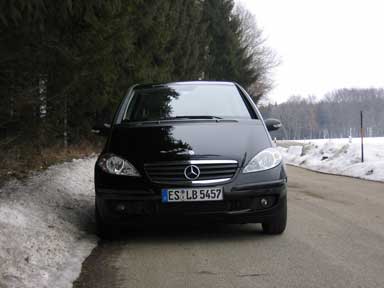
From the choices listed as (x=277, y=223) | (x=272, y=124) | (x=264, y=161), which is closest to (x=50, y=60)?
(x=272, y=124)

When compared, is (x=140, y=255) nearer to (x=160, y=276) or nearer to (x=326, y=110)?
(x=160, y=276)

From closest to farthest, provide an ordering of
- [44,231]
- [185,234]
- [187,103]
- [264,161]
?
[44,231] → [264,161] → [185,234] → [187,103]

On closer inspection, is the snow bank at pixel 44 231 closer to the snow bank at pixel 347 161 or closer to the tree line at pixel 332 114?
the snow bank at pixel 347 161

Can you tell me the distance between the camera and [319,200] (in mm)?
8688

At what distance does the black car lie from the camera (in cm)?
510

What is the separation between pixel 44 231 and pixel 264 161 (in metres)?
2.23

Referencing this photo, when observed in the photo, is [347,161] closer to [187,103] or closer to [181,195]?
[187,103]

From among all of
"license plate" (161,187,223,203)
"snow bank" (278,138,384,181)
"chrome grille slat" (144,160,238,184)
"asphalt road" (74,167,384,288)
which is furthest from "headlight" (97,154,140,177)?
"snow bank" (278,138,384,181)

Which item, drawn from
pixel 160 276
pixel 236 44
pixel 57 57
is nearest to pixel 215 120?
pixel 160 276

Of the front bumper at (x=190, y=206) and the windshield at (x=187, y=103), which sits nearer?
the front bumper at (x=190, y=206)

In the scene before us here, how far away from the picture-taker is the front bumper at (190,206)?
5.10 metres

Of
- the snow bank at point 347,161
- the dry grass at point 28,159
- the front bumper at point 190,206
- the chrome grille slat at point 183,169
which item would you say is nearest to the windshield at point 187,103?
the chrome grille slat at point 183,169

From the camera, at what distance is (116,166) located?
5305 mm

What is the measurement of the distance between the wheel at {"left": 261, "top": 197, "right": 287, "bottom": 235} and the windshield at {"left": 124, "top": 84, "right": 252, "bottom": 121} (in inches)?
49.0
